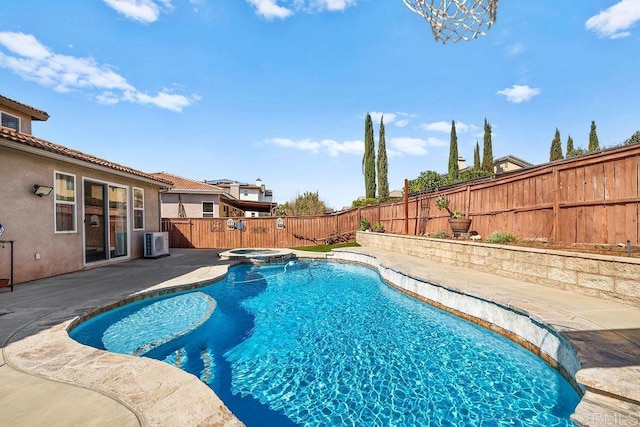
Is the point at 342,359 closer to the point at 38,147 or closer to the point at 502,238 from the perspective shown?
the point at 502,238

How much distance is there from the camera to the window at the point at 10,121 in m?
9.68

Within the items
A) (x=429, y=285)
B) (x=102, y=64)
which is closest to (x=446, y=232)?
(x=429, y=285)

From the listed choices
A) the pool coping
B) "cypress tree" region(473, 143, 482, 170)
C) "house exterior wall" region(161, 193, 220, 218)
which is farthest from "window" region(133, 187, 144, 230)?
"cypress tree" region(473, 143, 482, 170)

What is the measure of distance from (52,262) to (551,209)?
12.5 m

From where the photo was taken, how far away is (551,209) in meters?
6.57

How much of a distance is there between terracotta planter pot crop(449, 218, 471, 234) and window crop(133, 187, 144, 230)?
12.0 m

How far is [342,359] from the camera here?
3.97 m

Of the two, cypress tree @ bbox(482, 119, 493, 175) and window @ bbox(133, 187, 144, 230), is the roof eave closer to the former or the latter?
window @ bbox(133, 187, 144, 230)

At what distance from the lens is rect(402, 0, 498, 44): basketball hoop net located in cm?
431

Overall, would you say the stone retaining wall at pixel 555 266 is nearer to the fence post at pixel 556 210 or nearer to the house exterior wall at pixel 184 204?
the fence post at pixel 556 210

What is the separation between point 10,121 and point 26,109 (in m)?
0.67

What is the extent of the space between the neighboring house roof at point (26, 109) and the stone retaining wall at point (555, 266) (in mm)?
15133

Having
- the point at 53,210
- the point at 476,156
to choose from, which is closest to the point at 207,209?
the point at 53,210

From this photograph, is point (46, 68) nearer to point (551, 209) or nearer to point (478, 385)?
point (478, 385)
